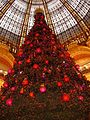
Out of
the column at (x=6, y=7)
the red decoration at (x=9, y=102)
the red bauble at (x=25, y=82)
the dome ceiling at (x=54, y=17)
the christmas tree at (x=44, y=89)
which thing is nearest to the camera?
the christmas tree at (x=44, y=89)

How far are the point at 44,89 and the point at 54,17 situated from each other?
50.6ft

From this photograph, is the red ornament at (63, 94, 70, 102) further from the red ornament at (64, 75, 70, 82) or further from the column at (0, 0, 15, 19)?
the column at (0, 0, 15, 19)

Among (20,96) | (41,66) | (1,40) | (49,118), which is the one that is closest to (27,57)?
(41,66)

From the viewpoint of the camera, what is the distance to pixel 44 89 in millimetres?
7832

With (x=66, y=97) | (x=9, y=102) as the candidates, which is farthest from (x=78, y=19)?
(x=9, y=102)

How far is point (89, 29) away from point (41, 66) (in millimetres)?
13584

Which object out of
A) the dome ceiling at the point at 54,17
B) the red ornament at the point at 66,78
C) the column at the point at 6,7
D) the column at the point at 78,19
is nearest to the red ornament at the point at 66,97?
the red ornament at the point at 66,78

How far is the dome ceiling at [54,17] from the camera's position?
21.7 metres

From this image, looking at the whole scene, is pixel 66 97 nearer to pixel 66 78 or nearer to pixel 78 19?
pixel 66 78

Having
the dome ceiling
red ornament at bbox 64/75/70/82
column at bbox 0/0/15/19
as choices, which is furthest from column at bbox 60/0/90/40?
red ornament at bbox 64/75/70/82

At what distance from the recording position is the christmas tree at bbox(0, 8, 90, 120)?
7.53 m

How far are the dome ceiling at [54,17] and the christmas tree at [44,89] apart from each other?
41.7 ft

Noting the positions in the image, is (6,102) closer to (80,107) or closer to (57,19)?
(80,107)

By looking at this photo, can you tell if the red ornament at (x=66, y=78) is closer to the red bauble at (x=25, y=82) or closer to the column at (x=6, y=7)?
the red bauble at (x=25, y=82)
